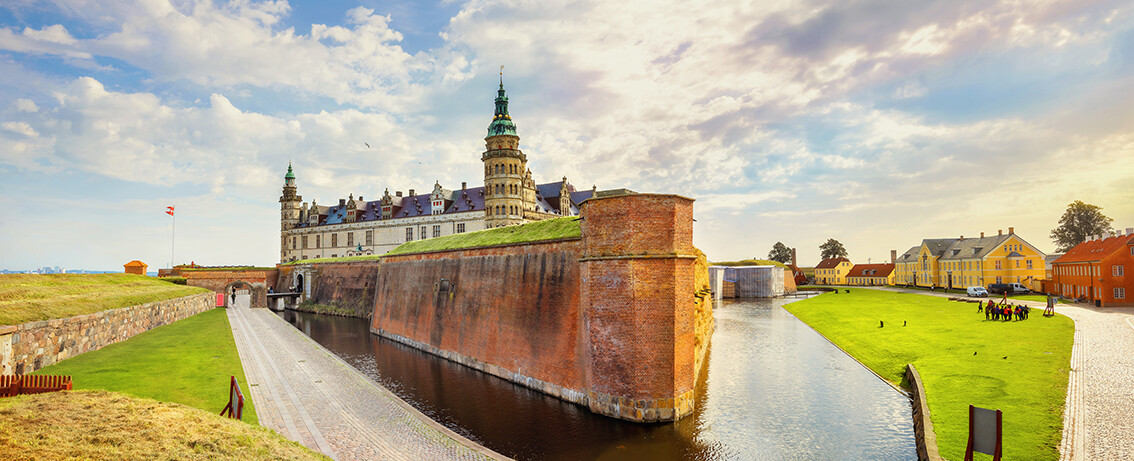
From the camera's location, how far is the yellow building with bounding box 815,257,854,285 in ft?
336

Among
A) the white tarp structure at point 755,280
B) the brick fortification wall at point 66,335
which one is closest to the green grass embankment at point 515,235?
the brick fortification wall at point 66,335

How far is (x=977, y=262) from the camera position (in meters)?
60.6

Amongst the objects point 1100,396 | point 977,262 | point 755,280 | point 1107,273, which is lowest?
point 1100,396

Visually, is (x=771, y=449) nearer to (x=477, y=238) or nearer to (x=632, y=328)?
(x=632, y=328)

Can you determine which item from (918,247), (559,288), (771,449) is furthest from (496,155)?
(918,247)

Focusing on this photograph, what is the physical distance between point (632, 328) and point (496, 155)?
41.4m

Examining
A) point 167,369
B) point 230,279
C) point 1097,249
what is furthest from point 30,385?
point 1097,249

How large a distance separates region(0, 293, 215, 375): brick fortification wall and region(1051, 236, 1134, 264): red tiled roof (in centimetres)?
6195

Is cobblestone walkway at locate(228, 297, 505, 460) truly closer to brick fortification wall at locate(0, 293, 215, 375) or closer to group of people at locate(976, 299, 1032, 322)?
brick fortification wall at locate(0, 293, 215, 375)

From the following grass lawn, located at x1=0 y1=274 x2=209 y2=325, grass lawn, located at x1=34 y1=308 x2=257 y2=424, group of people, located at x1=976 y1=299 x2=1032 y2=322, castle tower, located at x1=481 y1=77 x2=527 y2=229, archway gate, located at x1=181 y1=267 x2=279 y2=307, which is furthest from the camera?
castle tower, located at x1=481 y1=77 x2=527 y2=229

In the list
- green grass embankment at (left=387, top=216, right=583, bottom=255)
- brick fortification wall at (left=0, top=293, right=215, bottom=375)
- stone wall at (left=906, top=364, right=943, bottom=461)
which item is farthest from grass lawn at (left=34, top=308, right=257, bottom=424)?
stone wall at (left=906, top=364, right=943, bottom=461)

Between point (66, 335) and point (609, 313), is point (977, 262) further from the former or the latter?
point (66, 335)

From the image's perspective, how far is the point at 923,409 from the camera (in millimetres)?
15680

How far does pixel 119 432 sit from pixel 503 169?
48.1m
